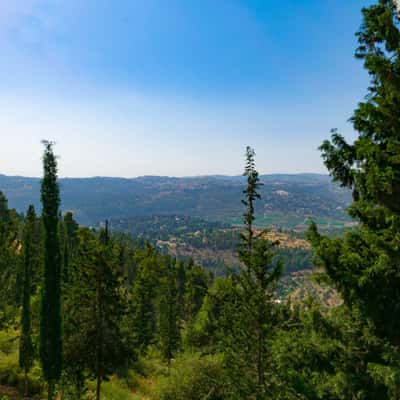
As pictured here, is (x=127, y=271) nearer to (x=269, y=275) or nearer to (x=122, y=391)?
(x=122, y=391)

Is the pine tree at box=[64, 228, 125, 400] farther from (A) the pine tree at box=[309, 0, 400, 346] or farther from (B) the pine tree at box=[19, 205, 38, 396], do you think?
(A) the pine tree at box=[309, 0, 400, 346]

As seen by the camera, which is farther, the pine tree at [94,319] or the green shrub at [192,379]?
the green shrub at [192,379]

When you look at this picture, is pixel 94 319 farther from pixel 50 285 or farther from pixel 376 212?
pixel 376 212

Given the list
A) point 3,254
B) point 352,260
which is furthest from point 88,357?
point 352,260

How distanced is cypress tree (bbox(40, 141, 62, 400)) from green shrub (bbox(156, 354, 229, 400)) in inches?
284

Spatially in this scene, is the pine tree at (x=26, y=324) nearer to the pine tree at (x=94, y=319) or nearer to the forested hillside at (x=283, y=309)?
the forested hillside at (x=283, y=309)

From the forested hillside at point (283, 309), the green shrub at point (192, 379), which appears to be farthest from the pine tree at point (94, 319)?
the green shrub at point (192, 379)

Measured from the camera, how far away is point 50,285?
2020 centimetres

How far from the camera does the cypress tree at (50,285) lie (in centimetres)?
1953

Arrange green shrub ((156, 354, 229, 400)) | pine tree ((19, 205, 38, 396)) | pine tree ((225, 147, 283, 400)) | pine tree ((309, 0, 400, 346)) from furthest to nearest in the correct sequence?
1. pine tree ((19, 205, 38, 396))
2. green shrub ((156, 354, 229, 400))
3. pine tree ((225, 147, 283, 400))
4. pine tree ((309, 0, 400, 346))

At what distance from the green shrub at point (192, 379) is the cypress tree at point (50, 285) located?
720 centimetres

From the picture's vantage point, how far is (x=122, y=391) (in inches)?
1048

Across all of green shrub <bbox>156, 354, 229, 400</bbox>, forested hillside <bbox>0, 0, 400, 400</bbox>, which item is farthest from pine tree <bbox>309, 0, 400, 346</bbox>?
green shrub <bbox>156, 354, 229, 400</bbox>

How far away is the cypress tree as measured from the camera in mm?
19531
